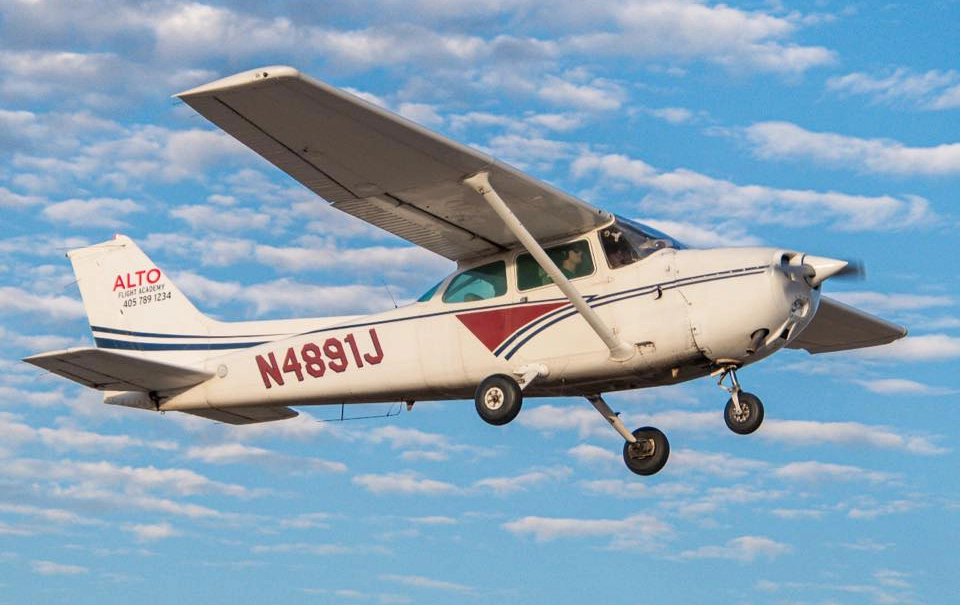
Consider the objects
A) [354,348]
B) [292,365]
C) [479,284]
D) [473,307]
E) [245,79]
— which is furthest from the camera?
[292,365]

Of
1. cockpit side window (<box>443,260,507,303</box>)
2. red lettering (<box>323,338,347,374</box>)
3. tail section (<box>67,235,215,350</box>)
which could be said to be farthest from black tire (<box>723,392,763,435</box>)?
Answer: tail section (<box>67,235,215,350</box>)

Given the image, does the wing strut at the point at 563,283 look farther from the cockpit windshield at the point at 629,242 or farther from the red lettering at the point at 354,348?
the red lettering at the point at 354,348

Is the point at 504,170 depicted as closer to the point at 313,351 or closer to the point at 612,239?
the point at 612,239

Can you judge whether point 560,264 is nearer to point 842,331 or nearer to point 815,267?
point 815,267

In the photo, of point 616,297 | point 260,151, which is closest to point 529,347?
point 616,297

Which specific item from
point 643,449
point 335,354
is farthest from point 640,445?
point 335,354

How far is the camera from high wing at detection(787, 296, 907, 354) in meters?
18.8

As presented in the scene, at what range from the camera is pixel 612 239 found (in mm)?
15680

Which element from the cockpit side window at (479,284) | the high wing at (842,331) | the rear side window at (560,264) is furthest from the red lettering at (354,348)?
the high wing at (842,331)

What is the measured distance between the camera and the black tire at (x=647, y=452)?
1683cm

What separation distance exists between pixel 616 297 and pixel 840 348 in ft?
19.2

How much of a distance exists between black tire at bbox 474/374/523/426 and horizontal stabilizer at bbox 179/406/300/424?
128 inches

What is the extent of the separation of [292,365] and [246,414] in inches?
51.1

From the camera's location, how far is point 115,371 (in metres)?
16.9
